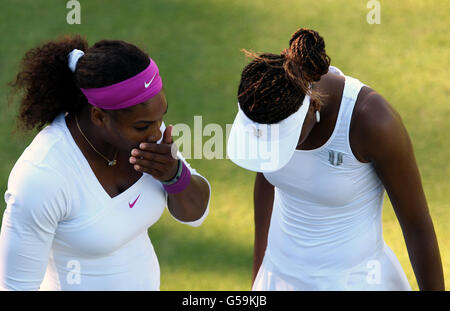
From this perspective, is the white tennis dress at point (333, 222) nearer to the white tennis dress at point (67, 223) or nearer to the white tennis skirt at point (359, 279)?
the white tennis skirt at point (359, 279)

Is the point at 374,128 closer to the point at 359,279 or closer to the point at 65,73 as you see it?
the point at 359,279

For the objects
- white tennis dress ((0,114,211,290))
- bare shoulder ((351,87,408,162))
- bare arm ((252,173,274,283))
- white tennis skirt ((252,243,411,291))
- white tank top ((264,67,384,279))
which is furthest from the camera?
bare arm ((252,173,274,283))

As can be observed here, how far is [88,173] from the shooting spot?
2.37 m

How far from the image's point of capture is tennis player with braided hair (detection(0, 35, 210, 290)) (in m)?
2.26

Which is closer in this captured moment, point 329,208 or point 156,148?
point 156,148

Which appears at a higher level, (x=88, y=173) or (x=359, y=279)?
(x=88, y=173)

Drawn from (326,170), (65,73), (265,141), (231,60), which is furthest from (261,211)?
(231,60)

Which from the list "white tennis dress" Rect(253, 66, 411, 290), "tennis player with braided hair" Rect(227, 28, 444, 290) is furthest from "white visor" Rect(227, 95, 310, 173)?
"white tennis dress" Rect(253, 66, 411, 290)

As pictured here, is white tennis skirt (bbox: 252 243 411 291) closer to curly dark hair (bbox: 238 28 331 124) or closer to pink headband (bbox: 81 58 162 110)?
curly dark hair (bbox: 238 28 331 124)

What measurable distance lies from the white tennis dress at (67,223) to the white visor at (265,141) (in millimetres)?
369

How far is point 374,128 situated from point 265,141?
1.26ft

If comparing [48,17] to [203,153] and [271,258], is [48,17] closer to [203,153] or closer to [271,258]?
[203,153]

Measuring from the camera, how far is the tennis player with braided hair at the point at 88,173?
2.26 meters

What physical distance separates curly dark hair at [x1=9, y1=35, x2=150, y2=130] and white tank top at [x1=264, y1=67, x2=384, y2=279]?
28.9 inches
